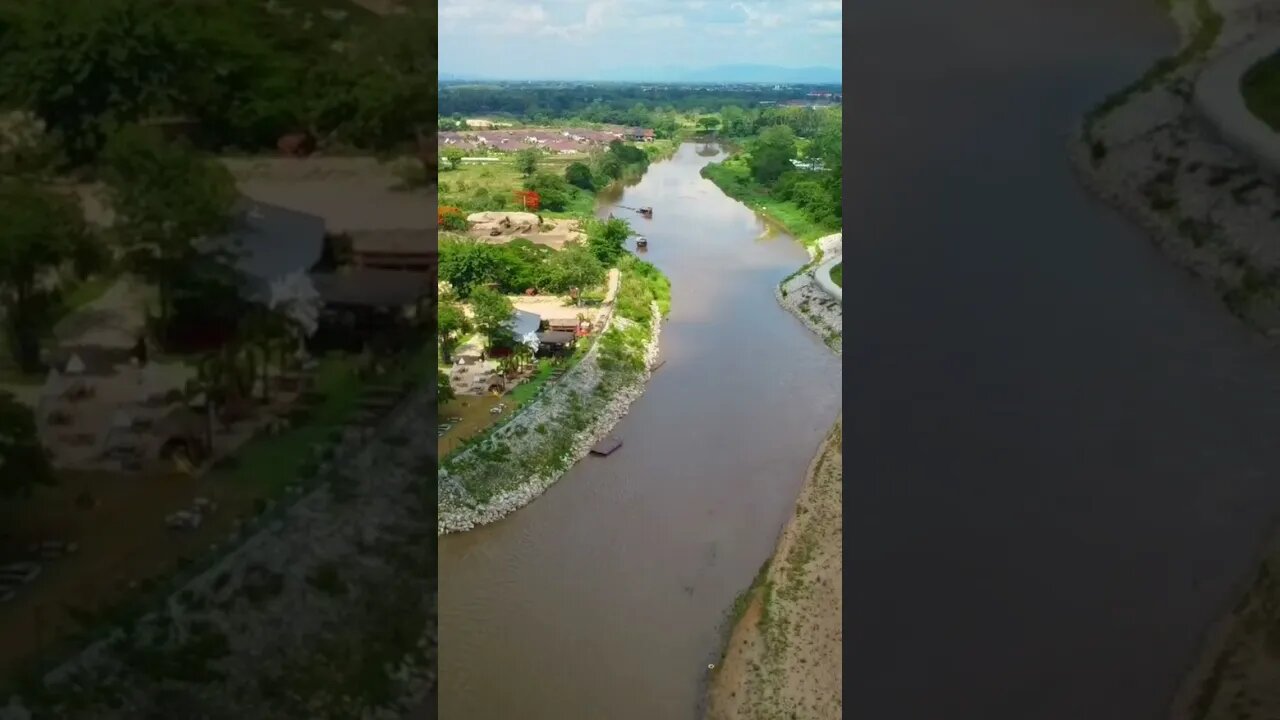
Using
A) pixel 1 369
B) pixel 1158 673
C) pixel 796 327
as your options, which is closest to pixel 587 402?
pixel 796 327

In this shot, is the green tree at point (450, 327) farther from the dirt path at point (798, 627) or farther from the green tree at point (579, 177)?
the dirt path at point (798, 627)

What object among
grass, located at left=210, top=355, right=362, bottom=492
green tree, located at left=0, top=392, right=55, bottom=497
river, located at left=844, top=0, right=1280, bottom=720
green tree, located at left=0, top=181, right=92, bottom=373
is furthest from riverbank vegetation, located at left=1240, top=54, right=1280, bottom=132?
green tree, located at left=0, top=392, right=55, bottom=497

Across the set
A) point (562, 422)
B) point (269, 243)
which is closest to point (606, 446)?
point (562, 422)

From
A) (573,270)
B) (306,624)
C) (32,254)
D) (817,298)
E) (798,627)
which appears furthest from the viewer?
(573,270)

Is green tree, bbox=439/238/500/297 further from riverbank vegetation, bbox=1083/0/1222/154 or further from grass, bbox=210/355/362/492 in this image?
riverbank vegetation, bbox=1083/0/1222/154

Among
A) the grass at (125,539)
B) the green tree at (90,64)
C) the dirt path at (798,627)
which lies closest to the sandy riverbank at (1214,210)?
the dirt path at (798,627)

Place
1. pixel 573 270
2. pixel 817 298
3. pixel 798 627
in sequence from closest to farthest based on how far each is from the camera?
pixel 798 627, pixel 817 298, pixel 573 270

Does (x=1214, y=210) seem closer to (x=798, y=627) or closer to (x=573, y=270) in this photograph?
(x=798, y=627)
